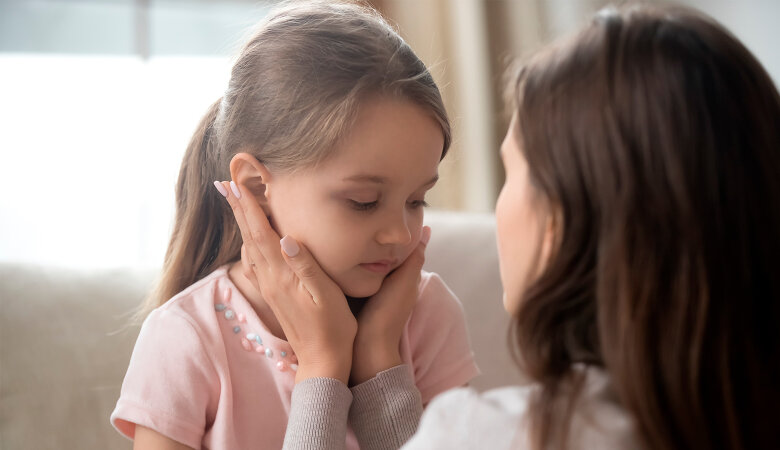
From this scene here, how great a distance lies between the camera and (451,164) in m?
2.63

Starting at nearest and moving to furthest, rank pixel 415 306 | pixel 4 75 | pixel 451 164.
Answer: pixel 415 306 → pixel 4 75 → pixel 451 164

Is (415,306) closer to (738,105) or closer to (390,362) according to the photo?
(390,362)

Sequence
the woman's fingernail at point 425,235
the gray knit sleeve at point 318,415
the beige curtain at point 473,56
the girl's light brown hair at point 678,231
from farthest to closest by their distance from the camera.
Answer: the beige curtain at point 473,56 → the woman's fingernail at point 425,235 → the gray knit sleeve at point 318,415 → the girl's light brown hair at point 678,231

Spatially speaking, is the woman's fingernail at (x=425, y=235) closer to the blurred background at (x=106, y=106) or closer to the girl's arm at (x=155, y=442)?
the girl's arm at (x=155, y=442)

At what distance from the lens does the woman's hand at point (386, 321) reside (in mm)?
1180

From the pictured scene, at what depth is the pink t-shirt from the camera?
3.62 feet

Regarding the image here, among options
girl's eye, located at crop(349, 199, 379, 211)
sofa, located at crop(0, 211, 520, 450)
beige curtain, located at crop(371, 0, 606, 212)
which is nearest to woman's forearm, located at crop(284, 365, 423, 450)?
girl's eye, located at crop(349, 199, 379, 211)

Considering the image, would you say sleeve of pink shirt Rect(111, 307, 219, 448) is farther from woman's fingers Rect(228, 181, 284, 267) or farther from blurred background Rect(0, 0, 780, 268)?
blurred background Rect(0, 0, 780, 268)

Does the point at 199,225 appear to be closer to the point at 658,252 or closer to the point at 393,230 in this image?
the point at 393,230

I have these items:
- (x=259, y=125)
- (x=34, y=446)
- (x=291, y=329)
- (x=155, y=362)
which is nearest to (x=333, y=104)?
(x=259, y=125)

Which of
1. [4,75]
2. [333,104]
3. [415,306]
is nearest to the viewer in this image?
[333,104]

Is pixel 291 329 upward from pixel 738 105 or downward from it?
downward

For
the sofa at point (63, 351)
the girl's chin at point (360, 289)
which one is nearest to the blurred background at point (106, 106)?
the sofa at point (63, 351)

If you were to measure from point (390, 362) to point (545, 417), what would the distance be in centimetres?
48
